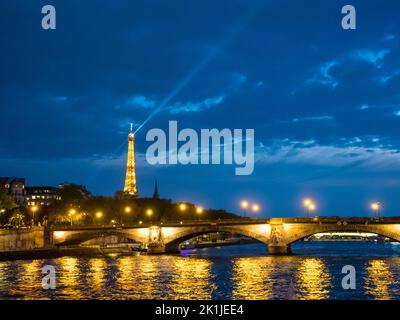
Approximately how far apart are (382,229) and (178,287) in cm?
4991

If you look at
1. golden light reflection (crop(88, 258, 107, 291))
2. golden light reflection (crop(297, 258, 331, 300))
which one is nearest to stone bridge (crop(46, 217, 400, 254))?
golden light reflection (crop(297, 258, 331, 300))

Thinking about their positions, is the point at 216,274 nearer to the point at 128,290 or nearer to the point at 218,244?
the point at 128,290

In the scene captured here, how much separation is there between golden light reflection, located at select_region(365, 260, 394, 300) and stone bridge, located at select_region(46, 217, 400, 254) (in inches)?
977

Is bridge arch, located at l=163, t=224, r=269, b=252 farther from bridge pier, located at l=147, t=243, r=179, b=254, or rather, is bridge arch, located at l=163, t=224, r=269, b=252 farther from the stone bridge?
bridge pier, located at l=147, t=243, r=179, b=254

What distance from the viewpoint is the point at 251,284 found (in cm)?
4722

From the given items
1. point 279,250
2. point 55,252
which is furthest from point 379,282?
point 55,252

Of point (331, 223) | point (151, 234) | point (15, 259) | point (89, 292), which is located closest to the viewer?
point (89, 292)

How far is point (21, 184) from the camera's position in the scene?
635 feet

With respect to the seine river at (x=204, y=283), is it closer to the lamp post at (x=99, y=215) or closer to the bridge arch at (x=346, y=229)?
the bridge arch at (x=346, y=229)

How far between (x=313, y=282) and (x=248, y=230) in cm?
4967

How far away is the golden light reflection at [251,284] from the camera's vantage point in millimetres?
40312

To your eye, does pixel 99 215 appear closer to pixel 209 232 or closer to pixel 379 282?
pixel 209 232

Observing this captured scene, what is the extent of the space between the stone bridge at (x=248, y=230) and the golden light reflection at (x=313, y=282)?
86.0 ft
